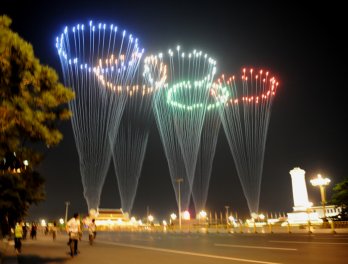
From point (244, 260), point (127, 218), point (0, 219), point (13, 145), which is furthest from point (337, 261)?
point (127, 218)

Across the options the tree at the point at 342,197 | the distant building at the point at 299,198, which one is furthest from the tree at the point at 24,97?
the distant building at the point at 299,198

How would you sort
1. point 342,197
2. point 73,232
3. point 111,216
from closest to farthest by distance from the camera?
point 73,232
point 342,197
point 111,216

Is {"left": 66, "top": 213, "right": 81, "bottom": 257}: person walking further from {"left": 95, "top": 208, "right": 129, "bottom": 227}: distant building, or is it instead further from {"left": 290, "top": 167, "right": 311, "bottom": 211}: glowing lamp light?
{"left": 95, "top": 208, "right": 129, "bottom": 227}: distant building

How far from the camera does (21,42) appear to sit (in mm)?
7234

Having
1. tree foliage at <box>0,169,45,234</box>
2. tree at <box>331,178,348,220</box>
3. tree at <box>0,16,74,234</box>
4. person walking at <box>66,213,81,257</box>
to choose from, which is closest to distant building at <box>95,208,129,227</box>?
tree at <box>331,178,348,220</box>

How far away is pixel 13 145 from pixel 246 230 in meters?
32.5

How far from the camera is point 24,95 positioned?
7.57 meters

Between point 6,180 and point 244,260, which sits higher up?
point 6,180

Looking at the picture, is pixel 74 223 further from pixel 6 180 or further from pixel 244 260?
pixel 244 260

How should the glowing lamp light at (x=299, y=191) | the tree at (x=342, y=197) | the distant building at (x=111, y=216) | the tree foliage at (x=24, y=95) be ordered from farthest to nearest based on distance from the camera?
the distant building at (x=111, y=216) → the glowing lamp light at (x=299, y=191) → the tree at (x=342, y=197) → the tree foliage at (x=24, y=95)

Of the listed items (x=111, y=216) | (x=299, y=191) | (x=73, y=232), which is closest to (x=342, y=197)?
(x=299, y=191)

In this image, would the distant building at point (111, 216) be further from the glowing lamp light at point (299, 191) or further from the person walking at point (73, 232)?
the person walking at point (73, 232)

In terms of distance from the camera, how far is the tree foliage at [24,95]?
23.5ft

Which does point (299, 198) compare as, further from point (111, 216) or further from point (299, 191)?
point (111, 216)
